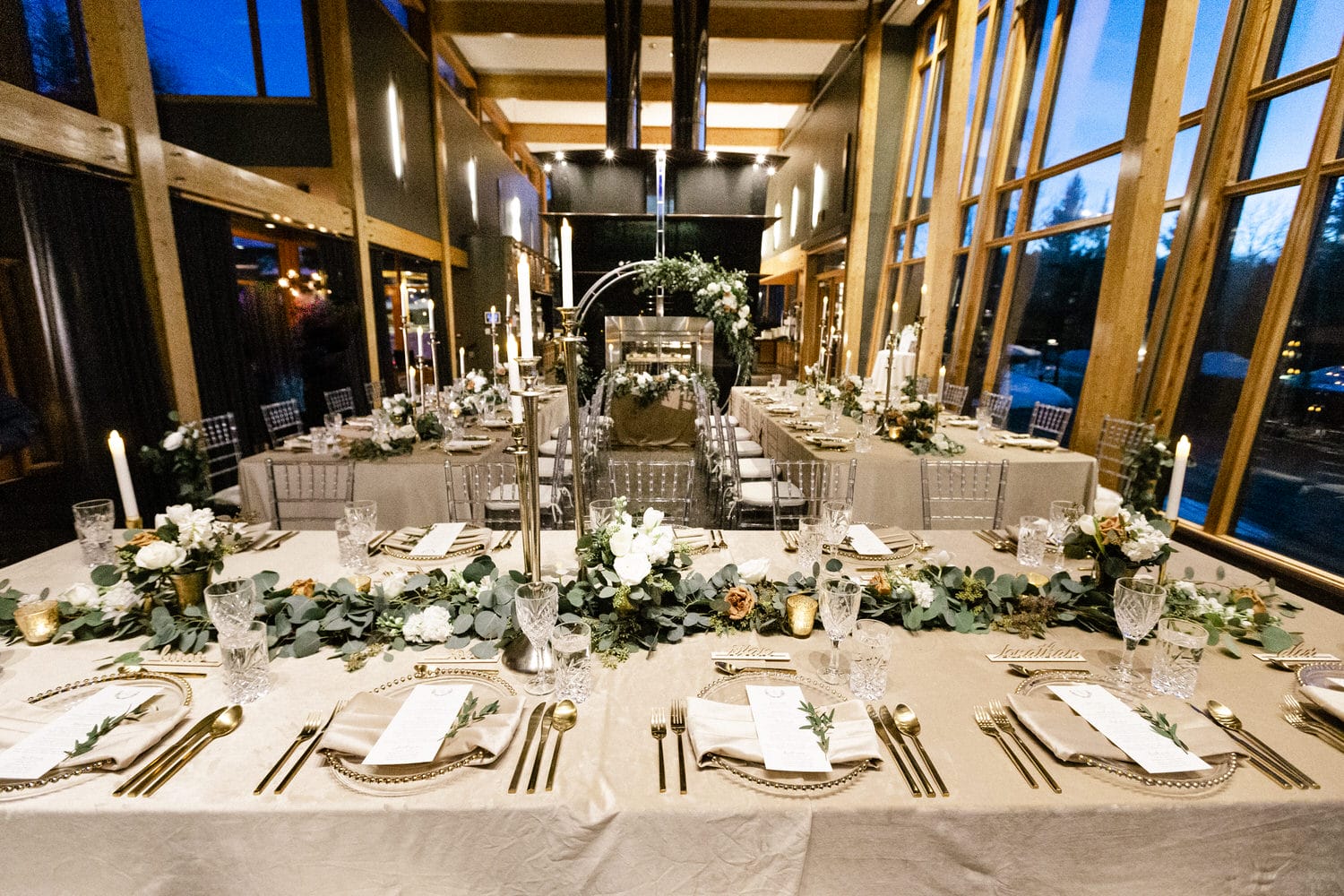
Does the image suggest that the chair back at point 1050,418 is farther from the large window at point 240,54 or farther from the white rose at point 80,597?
the large window at point 240,54

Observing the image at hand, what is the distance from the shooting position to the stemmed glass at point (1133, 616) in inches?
49.0

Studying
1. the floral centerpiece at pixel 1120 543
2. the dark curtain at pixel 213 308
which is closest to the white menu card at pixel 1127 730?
the floral centerpiece at pixel 1120 543

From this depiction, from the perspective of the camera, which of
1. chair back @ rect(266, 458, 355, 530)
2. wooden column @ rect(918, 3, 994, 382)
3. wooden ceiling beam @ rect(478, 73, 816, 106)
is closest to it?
chair back @ rect(266, 458, 355, 530)

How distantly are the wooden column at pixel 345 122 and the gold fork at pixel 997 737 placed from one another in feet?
24.7

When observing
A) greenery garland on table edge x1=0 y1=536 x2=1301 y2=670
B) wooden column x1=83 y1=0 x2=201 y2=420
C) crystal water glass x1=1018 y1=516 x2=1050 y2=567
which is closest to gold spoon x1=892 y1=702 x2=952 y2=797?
greenery garland on table edge x1=0 y1=536 x2=1301 y2=670

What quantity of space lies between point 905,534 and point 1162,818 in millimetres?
1146

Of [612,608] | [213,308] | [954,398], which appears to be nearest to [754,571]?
[612,608]

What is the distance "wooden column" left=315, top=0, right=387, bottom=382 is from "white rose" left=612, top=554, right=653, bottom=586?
6896mm

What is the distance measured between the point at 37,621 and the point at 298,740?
2.96ft

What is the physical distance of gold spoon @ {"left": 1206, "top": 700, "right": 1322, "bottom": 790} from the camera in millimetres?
966

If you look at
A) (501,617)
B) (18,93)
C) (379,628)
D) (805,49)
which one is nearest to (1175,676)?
(501,617)

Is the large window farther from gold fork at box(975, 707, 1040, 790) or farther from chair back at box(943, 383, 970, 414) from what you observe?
gold fork at box(975, 707, 1040, 790)

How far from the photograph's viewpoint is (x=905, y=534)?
2.04 metres

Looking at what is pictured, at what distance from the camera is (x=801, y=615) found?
1.43 m
